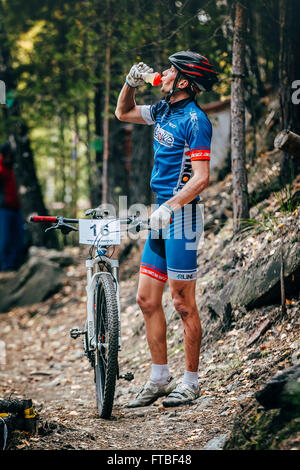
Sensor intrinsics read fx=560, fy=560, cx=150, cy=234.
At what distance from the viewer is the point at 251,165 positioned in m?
7.77

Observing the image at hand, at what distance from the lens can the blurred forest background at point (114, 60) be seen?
661 cm

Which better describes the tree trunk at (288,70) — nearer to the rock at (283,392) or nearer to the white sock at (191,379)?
the white sock at (191,379)

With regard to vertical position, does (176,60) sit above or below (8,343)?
above

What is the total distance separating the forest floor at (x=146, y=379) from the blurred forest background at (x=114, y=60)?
2057 mm

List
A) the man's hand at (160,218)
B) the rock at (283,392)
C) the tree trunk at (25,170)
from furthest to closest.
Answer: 1. the tree trunk at (25,170)
2. the man's hand at (160,218)
3. the rock at (283,392)

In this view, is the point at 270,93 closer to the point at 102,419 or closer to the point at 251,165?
the point at 251,165

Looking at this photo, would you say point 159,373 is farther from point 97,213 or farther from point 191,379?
point 97,213

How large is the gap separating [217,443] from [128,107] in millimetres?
2665

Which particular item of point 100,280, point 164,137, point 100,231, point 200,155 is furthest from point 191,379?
point 164,137

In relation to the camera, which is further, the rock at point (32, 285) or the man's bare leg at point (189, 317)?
the rock at point (32, 285)

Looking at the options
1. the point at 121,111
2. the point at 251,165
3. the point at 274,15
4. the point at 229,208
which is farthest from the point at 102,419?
the point at 274,15

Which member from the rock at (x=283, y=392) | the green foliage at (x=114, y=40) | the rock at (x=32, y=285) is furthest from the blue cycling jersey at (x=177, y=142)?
the rock at (x=32, y=285)

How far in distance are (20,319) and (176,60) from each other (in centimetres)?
640

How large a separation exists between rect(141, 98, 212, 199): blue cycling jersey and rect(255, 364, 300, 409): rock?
164cm
